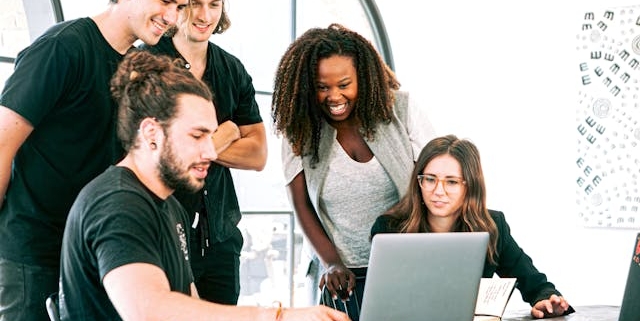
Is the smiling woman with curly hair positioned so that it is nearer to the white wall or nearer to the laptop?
the laptop

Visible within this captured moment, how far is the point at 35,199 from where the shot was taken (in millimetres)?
1938

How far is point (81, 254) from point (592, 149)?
3.06 m

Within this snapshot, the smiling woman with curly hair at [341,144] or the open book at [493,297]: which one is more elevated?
the smiling woman with curly hair at [341,144]

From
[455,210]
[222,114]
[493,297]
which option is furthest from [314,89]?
[493,297]

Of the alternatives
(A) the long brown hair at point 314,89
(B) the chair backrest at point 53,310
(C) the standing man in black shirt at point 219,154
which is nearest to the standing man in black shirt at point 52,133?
(C) the standing man in black shirt at point 219,154

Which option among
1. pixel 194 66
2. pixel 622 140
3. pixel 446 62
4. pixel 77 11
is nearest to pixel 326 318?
pixel 194 66

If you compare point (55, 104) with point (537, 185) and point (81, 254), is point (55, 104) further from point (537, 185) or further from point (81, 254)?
point (537, 185)

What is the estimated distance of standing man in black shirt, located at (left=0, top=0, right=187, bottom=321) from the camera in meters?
1.87

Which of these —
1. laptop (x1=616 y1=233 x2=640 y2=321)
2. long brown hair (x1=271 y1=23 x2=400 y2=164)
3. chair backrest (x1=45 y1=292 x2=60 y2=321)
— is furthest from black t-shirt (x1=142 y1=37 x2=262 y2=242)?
laptop (x1=616 y1=233 x2=640 y2=321)

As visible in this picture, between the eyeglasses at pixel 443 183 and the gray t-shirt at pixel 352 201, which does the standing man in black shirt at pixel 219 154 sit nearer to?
the gray t-shirt at pixel 352 201

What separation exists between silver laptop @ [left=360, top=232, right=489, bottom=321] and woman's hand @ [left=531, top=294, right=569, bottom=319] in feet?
2.09

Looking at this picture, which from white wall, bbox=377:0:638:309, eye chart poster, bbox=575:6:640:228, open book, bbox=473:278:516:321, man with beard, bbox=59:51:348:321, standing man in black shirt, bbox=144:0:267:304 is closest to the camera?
man with beard, bbox=59:51:348:321

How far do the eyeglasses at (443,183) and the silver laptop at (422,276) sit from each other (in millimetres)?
840

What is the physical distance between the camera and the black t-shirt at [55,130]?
6.16 feet
